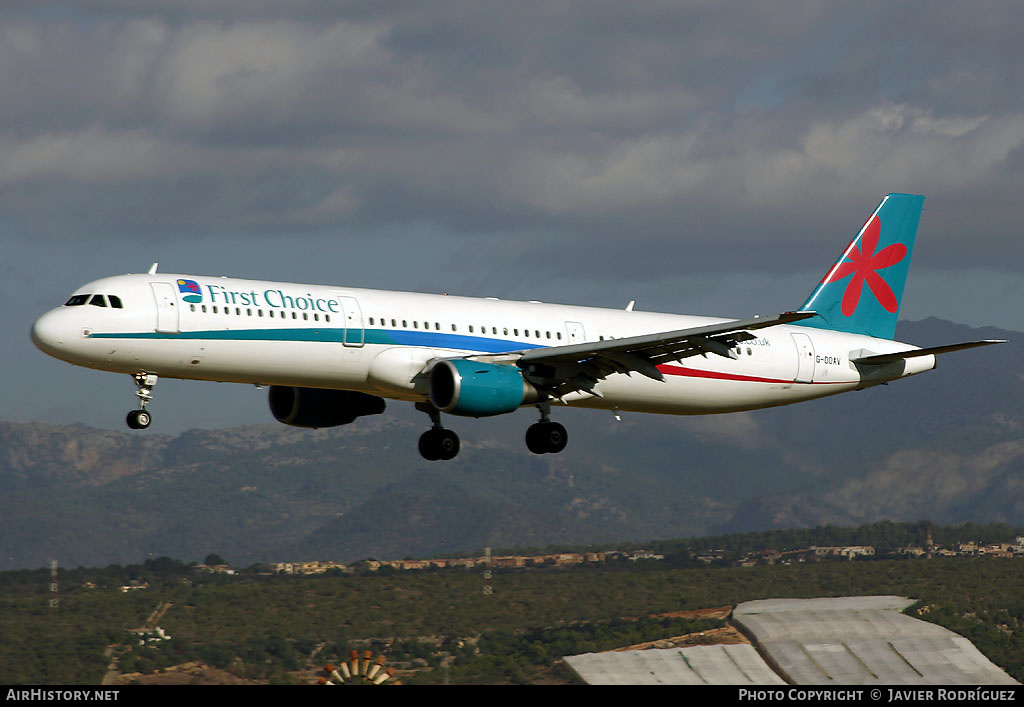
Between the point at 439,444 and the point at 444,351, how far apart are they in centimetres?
483

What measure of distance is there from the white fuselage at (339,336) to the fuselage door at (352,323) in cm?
4

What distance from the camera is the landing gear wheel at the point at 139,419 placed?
4177cm

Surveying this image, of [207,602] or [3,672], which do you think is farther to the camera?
[207,602]

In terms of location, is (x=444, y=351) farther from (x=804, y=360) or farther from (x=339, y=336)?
(x=804, y=360)

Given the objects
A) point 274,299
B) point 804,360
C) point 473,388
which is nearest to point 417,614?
point 804,360

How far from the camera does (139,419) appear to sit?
41.9m

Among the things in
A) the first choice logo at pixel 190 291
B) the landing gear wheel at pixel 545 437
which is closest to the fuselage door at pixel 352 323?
the first choice logo at pixel 190 291

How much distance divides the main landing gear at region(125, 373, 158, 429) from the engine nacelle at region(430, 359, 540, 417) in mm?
8650

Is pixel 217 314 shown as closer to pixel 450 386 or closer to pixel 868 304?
pixel 450 386

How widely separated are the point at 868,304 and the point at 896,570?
106 meters

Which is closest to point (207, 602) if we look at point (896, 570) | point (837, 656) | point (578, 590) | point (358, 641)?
point (358, 641)

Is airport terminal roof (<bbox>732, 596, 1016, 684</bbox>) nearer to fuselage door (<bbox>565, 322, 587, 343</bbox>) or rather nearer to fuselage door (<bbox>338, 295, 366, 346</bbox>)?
fuselage door (<bbox>565, 322, 587, 343</bbox>)

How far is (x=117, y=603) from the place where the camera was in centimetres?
12688

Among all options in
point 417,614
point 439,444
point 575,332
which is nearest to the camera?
point 439,444
